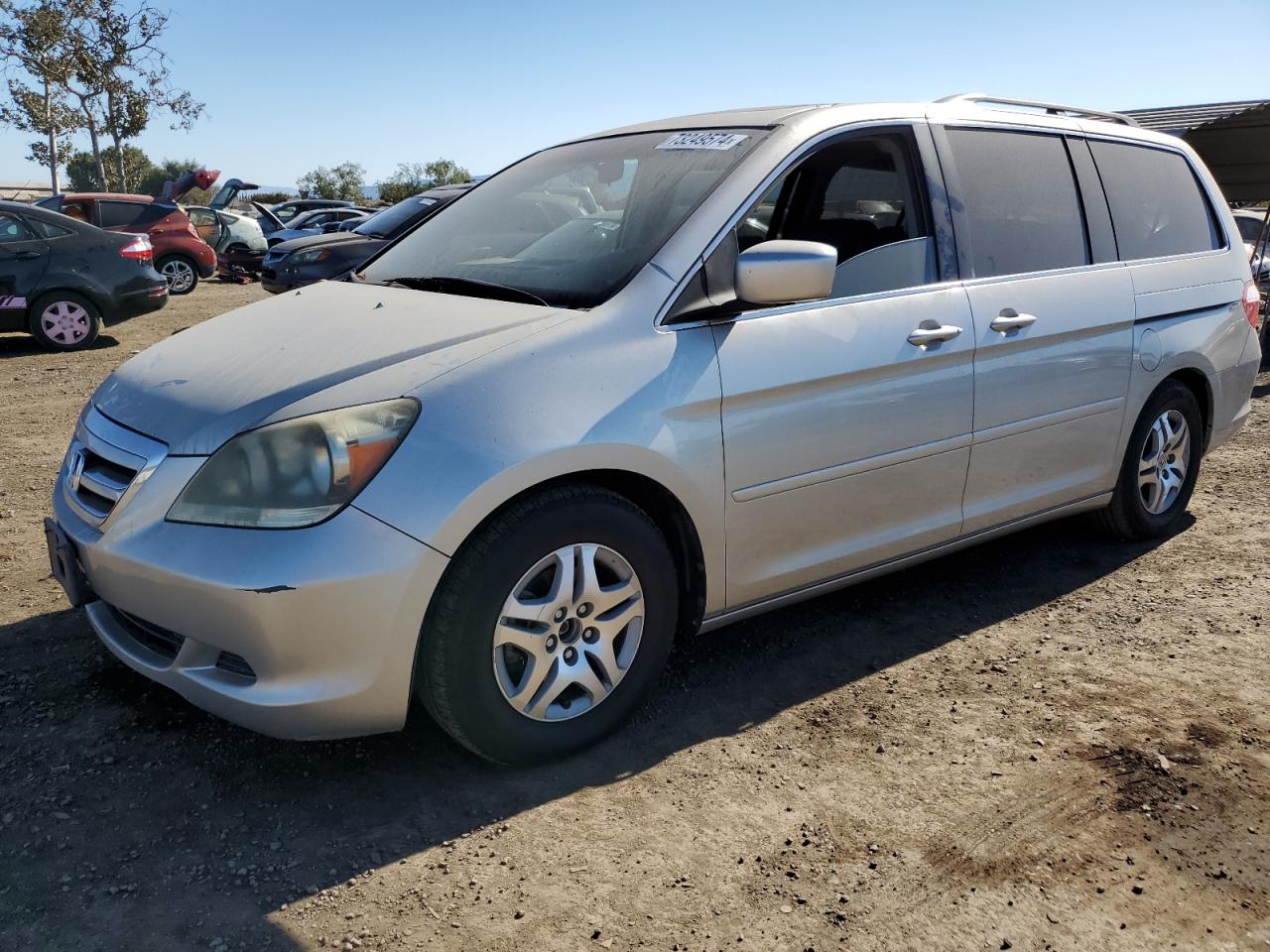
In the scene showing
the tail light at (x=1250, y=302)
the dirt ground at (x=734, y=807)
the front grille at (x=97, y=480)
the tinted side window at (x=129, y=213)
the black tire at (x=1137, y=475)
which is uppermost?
the tinted side window at (x=129, y=213)

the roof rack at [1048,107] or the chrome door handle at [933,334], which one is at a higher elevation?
the roof rack at [1048,107]

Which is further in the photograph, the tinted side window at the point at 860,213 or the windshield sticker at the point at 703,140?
the tinted side window at the point at 860,213

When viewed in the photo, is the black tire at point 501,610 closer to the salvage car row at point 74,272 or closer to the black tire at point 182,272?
the salvage car row at point 74,272

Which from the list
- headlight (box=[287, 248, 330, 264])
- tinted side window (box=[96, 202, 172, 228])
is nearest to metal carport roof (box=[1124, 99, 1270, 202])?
headlight (box=[287, 248, 330, 264])

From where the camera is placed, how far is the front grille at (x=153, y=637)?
8.89 ft

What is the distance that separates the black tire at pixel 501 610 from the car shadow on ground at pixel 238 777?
13cm

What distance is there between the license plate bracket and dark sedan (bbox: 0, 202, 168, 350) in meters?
8.38

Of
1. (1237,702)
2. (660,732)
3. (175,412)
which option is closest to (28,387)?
(175,412)

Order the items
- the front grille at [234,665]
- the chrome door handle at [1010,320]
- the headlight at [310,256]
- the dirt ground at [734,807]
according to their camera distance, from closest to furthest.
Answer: the dirt ground at [734,807] < the front grille at [234,665] < the chrome door handle at [1010,320] < the headlight at [310,256]

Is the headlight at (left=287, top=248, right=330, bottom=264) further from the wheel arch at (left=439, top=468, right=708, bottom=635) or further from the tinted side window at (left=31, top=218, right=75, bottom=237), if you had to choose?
the wheel arch at (left=439, top=468, right=708, bottom=635)

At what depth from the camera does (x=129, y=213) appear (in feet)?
52.0

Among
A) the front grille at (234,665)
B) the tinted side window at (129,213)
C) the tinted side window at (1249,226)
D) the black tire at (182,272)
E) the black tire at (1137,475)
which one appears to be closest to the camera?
the front grille at (234,665)

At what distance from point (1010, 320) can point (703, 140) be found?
121 centimetres

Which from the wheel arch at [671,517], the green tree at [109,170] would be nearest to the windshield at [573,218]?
the wheel arch at [671,517]
